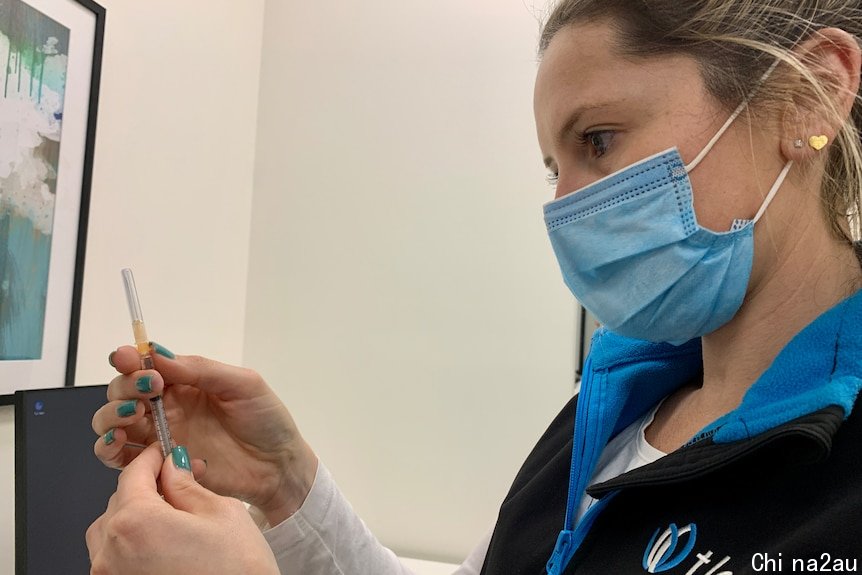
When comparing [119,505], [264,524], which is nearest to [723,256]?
[119,505]

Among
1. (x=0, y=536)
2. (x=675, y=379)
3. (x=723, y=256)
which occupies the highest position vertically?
(x=723, y=256)

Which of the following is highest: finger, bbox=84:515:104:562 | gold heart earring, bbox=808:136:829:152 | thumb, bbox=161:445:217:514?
gold heart earring, bbox=808:136:829:152

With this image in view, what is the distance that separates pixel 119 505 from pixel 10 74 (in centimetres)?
85

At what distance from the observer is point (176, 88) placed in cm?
152

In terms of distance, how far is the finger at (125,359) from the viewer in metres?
0.74

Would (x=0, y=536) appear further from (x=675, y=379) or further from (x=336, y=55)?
(x=336, y=55)

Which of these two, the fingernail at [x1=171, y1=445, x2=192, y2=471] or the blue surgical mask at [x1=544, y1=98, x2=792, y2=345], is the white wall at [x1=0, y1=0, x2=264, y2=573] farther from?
the blue surgical mask at [x1=544, y1=98, x2=792, y2=345]

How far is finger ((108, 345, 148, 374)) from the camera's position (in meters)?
0.74

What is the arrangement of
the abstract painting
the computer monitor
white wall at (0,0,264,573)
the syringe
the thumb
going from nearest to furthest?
1. the thumb
2. the syringe
3. the computer monitor
4. the abstract painting
5. white wall at (0,0,264,573)

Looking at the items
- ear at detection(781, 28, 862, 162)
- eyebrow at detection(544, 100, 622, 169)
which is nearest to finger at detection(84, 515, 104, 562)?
eyebrow at detection(544, 100, 622, 169)

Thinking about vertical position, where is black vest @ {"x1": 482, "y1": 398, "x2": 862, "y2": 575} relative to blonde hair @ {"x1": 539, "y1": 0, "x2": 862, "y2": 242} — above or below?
below

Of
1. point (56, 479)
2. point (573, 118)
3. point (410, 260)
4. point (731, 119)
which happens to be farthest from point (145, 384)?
point (410, 260)

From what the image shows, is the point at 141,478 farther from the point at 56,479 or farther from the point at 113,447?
the point at 56,479

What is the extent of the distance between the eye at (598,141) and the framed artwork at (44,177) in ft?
3.09
